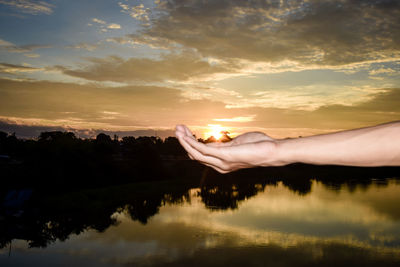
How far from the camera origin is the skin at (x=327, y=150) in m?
0.94

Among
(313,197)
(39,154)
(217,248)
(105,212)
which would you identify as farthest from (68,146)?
(313,197)

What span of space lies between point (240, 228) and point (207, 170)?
1131 inches

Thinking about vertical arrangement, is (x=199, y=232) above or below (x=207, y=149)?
below

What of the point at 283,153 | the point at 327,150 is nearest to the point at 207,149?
the point at 283,153

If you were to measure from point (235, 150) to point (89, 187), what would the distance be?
47227 mm

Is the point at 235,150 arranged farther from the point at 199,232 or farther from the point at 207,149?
the point at 199,232

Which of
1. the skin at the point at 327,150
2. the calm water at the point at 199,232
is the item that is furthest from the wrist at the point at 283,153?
the calm water at the point at 199,232

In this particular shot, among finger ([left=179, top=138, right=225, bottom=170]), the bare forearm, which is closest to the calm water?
finger ([left=179, top=138, right=225, bottom=170])

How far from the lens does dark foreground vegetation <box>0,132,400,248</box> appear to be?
33625 millimetres

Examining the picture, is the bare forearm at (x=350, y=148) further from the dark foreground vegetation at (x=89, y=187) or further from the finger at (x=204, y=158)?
the dark foreground vegetation at (x=89, y=187)

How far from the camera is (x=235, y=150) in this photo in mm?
1196

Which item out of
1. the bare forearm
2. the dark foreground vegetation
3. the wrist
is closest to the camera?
the bare forearm

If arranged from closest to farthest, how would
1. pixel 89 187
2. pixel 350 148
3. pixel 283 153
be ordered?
pixel 350 148, pixel 283 153, pixel 89 187

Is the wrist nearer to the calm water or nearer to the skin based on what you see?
the skin
